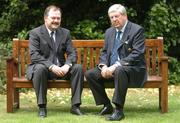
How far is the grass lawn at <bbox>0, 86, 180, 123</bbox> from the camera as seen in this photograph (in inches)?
296

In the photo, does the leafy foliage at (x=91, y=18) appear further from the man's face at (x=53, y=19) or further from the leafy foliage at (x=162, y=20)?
the man's face at (x=53, y=19)

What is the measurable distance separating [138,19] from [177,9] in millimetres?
916

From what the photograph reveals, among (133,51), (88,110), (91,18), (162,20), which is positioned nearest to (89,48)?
(88,110)

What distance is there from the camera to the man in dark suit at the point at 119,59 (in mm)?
7750

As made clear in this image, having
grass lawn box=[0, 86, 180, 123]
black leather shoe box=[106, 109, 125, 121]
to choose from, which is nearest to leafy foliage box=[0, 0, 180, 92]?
grass lawn box=[0, 86, 180, 123]

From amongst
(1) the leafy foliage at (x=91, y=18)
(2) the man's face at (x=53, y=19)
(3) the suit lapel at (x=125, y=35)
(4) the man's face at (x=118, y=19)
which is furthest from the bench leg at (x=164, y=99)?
(1) the leafy foliage at (x=91, y=18)

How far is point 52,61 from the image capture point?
8.10 metres

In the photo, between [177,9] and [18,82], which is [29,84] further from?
[177,9]

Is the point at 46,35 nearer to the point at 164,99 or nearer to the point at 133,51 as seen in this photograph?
the point at 133,51

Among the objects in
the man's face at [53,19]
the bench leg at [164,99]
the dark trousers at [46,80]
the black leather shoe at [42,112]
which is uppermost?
the man's face at [53,19]

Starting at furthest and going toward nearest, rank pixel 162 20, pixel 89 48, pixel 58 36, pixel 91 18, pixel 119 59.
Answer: pixel 91 18 < pixel 162 20 < pixel 89 48 < pixel 58 36 < pixel 119 59

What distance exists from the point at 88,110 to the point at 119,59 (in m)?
0.94

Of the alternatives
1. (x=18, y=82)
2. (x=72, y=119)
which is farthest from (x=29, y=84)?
(x=72, y=119)

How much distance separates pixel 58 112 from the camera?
26.7 ft
